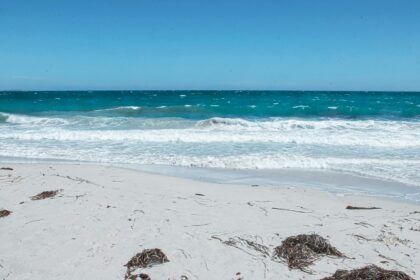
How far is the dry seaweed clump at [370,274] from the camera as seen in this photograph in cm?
348

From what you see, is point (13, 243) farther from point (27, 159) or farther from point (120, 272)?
point (27, 159)

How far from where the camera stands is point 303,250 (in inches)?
161

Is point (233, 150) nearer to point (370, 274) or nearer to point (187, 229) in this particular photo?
point (187, 229)

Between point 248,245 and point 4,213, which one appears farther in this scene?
point 4,213

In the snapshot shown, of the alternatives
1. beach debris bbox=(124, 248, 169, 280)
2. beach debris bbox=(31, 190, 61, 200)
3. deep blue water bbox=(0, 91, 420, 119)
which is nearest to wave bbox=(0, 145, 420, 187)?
beach debris bbox=(31, 190, 61, 200)

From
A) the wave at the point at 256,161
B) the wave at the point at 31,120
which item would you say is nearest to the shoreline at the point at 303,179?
the wave at the point at 256,161

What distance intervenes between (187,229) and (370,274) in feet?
6.95

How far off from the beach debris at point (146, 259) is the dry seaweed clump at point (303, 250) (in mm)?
1174

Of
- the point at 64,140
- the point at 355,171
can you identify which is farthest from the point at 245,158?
the point at 64,140

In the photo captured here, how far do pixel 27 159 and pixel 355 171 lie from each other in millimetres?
8726

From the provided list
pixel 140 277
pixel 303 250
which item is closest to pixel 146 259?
pixel 140 277

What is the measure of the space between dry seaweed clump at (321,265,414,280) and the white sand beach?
0.57 ft

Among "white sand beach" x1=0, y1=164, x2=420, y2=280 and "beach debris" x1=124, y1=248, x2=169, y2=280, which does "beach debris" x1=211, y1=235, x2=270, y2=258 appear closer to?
"white sand beach" x1=0, y1=164, x2=420, y2=280

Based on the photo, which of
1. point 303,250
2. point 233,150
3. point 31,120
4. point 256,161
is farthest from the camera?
point 31,120
